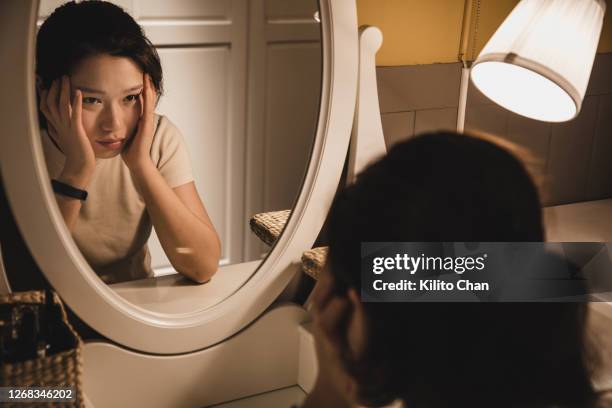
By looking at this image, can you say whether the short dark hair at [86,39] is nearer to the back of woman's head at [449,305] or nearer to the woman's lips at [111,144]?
the woman's lips at [111,144]

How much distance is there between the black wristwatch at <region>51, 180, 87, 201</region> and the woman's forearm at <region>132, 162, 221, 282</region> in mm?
61

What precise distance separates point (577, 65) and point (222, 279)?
50 cm

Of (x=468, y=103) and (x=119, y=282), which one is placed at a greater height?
(x=468, y=103)

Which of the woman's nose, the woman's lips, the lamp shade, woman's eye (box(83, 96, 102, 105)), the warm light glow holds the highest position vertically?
the lamp shade

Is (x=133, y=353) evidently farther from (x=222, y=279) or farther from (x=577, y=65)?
(x=577, y=65)

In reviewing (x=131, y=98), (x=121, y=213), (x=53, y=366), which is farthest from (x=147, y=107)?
(x=53, y=366)

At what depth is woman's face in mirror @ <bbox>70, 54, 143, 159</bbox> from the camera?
74 centimetres

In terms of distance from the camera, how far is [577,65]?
2.63ft

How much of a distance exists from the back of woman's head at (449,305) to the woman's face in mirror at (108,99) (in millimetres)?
351

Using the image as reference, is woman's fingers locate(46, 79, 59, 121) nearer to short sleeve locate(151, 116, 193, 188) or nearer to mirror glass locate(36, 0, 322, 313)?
mirror glass locate(36, 0, 322, 313)

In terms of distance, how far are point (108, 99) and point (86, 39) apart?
0.07 meters

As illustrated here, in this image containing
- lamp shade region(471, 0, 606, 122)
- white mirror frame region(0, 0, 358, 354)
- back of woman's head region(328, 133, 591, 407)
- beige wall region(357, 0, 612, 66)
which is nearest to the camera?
back of woman's head region(328, 133, 591, 407)

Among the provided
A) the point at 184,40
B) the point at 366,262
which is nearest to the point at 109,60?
the point at 184,40

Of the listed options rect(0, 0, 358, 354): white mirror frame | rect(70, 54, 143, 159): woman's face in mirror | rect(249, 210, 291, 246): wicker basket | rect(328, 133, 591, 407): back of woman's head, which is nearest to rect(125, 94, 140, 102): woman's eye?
rect(70, 54, 143, 159): woman's face in mirror
